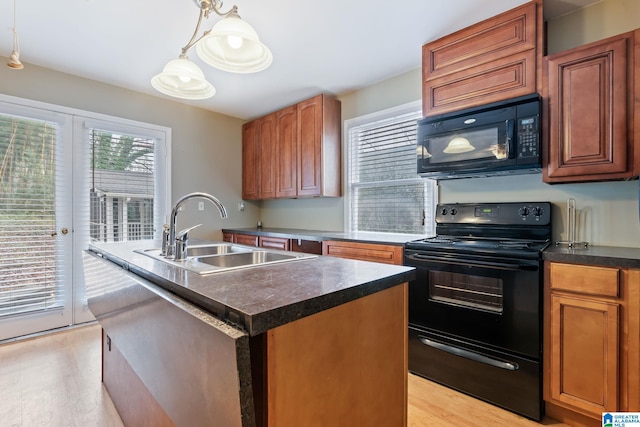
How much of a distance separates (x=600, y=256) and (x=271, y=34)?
2.45 m

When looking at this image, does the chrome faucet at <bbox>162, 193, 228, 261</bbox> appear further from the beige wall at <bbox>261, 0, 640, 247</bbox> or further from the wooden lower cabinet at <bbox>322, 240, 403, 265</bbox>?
the beige wall at <bbox>261, 0, 640, 247</bbox>

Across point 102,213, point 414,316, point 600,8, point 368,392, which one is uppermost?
point 600,8

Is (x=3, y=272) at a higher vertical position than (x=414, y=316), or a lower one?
higher

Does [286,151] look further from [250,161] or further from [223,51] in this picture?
[223,51]

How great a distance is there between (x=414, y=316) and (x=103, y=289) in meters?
1.86

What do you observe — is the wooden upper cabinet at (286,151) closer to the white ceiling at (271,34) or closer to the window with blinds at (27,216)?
the white ceiling at (271,34)

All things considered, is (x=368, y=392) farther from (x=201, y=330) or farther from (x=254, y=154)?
(x=254, y=154)

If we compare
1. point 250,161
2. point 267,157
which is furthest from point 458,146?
point 250,161

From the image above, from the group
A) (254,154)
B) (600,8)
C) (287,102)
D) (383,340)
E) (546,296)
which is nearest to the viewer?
(383,340)

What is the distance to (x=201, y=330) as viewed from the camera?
77cm

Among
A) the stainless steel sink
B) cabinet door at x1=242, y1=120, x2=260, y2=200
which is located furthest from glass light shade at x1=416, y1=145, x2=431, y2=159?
cabinet door at x1=242, y1=120, x2=260, y2=200

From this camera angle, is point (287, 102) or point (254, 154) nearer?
point (287, 102)

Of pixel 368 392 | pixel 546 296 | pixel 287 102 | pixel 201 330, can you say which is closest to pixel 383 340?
pixel 368 392

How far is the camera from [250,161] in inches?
169
